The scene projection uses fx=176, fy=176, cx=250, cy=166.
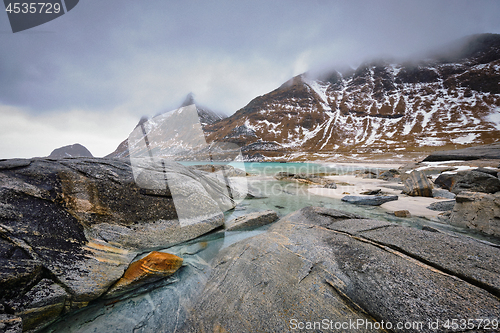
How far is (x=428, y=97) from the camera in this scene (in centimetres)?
13162

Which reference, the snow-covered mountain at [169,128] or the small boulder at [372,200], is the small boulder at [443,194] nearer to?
the small boulder at [372,200]

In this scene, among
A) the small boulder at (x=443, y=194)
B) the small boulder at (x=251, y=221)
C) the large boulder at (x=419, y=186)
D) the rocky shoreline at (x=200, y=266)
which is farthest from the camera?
the large boulder at (x=419, y=186)

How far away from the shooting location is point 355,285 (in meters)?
3.34

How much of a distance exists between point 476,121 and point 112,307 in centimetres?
15662

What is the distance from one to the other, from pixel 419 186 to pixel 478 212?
23.2 ft

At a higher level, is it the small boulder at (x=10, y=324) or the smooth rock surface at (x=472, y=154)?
the small boulder at (x=10, y=324)

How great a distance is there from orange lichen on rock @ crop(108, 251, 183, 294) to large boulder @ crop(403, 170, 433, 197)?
1621cm

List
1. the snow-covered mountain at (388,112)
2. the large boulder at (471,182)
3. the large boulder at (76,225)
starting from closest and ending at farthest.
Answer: the large boulder at (76,225)
the large boulder at (471,182)
the snow-covered mountain at (388,112)

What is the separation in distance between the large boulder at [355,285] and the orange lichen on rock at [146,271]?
1.24m

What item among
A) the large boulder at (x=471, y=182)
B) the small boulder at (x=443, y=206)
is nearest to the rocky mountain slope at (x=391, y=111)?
the large boulder at (x=471, y=182)

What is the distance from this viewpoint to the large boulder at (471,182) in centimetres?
980
